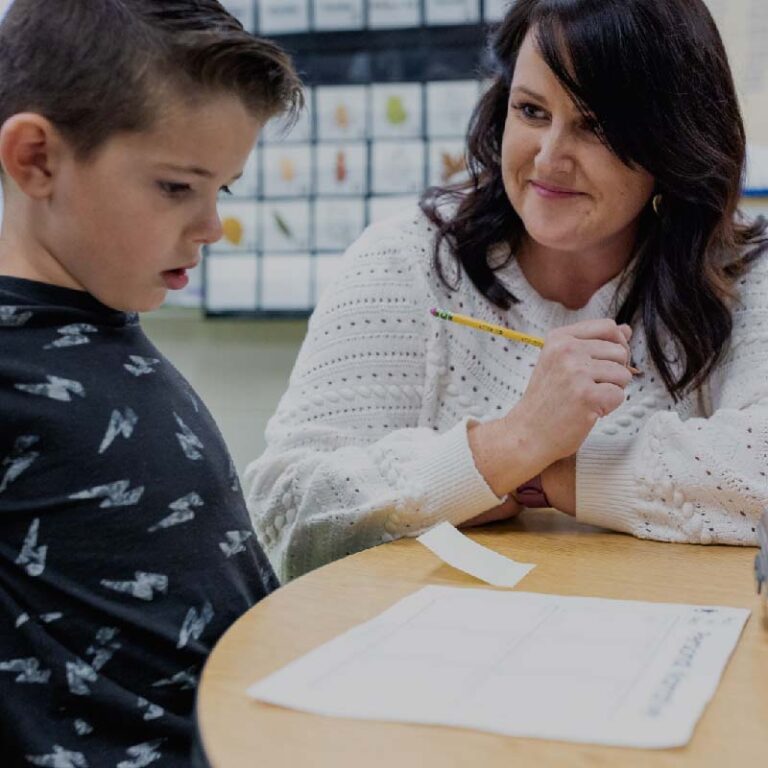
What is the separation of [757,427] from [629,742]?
705 millimetres

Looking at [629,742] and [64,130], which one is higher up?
[64,130]

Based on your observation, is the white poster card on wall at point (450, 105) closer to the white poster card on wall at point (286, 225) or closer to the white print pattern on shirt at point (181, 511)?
the white poster card on wall at point (286, 225)

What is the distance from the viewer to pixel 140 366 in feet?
3.21

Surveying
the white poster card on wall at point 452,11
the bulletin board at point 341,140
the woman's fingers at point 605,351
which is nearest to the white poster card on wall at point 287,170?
the bulletin board at point 341,140

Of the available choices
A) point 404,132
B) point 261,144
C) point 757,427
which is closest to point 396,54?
point 404,132

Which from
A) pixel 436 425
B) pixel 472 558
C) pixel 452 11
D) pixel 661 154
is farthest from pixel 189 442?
pixel 452 11

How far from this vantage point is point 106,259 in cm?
94

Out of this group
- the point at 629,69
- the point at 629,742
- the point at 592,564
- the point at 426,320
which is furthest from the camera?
the point at 426,320

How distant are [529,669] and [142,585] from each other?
358 millimetres

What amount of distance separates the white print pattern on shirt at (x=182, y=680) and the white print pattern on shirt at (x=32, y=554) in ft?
0.44

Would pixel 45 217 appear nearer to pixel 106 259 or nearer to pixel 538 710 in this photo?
pixel 106 259

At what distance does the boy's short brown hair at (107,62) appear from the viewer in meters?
0.92

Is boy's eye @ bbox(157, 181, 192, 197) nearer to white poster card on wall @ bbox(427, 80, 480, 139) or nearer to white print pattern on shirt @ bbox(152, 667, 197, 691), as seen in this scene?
white print pattern on shirt @ bbox(152, 667, 197, 691)

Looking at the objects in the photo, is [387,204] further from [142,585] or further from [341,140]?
[142,585]
